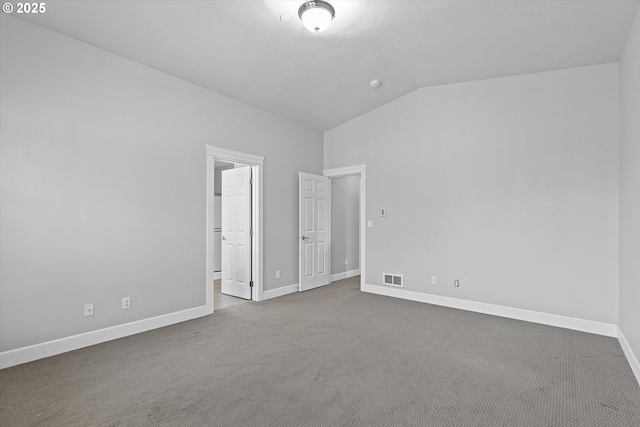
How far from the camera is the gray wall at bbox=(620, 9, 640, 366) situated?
272 cm

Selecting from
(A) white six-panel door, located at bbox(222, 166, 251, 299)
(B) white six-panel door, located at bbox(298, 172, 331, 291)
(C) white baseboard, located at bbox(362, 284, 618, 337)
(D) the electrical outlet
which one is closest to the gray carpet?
(C) white baseboard, located at bbox(362, 284, 618, 337)

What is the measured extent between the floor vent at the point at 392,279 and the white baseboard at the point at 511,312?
8 centimetres

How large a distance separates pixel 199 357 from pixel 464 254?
3594 mm

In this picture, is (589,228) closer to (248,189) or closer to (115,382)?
(248,189)

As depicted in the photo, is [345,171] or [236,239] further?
[345,171]

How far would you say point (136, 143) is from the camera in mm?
3635

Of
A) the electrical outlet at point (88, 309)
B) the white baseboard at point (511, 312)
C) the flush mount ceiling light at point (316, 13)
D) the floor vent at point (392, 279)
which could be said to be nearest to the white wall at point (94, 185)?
the electrical outlet at point (88, 309)

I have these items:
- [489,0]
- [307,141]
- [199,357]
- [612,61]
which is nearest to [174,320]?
[199,357]

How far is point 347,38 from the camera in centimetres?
348

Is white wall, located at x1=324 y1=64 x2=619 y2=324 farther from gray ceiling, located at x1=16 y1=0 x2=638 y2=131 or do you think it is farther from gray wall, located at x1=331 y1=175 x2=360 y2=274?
gray wall, located at x1=331 y1=175 x2=360 y2=274

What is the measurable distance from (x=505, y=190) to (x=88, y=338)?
5081 millimetres

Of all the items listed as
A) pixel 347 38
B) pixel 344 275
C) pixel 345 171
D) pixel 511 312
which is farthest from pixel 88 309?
pixel 511 312

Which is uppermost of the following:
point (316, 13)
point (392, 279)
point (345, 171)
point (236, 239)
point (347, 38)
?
point (347, 38)

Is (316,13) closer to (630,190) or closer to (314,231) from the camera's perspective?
(630,190)
